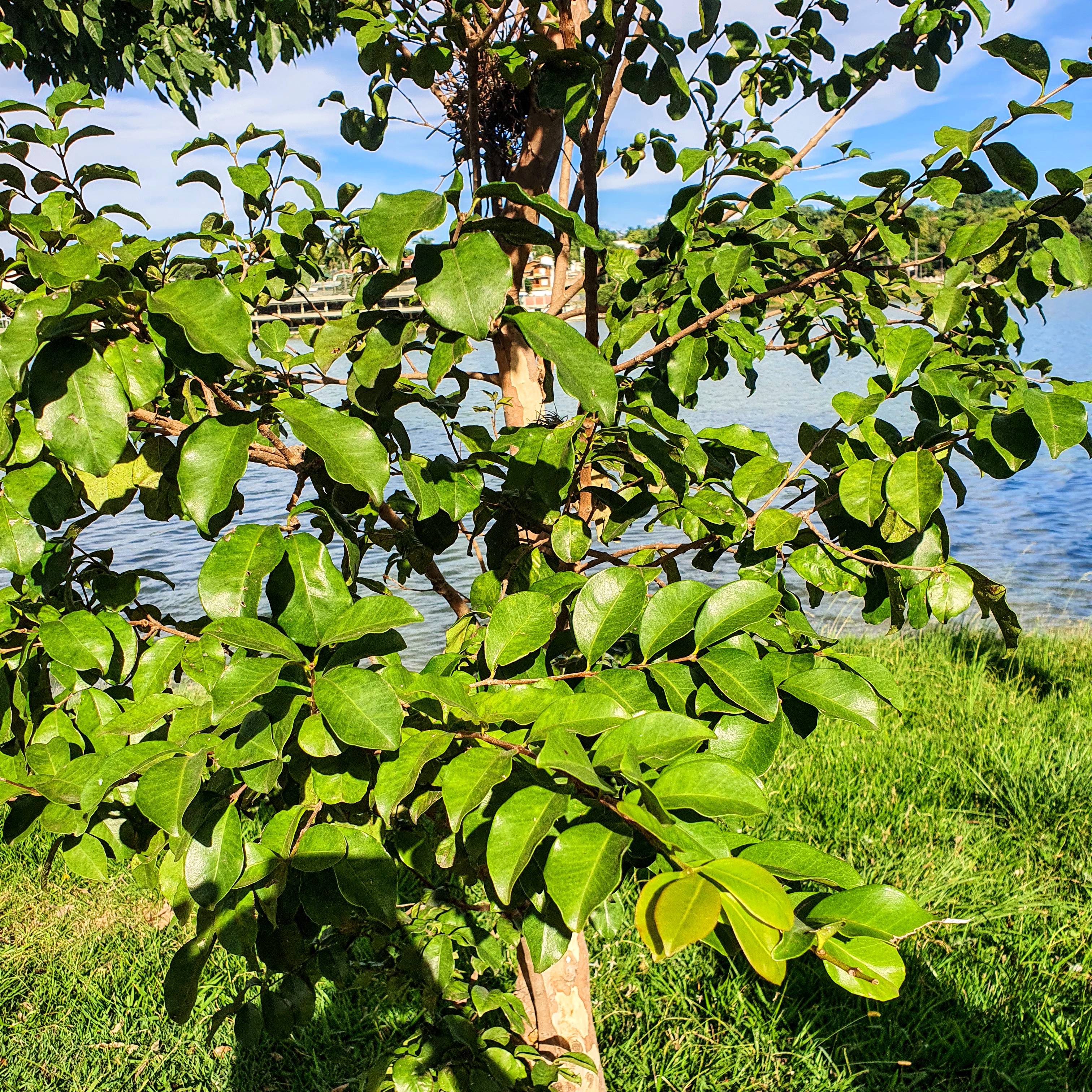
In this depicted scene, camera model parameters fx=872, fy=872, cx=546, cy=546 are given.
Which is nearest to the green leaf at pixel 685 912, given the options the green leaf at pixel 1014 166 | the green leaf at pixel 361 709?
the green leaf at pixel 361 709

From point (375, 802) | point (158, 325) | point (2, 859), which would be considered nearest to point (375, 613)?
point (375, 802)

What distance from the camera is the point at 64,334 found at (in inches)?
27.1

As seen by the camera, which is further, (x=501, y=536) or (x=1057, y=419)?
(x=501, y=536)

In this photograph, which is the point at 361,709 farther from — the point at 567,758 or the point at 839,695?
the point at 839,695

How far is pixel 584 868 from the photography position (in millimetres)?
575

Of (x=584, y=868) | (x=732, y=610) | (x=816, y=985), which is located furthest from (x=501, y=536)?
(x=816, y=985)

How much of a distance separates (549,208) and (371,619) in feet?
1.15

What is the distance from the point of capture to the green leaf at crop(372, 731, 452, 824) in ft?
2.16

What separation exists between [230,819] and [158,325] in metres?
0.41

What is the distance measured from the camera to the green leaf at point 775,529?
0.97 meters

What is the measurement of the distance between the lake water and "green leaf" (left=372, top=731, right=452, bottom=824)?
1.60 m

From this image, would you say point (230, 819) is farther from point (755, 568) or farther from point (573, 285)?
point (573, 285)

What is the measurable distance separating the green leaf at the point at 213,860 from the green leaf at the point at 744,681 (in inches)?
16.9

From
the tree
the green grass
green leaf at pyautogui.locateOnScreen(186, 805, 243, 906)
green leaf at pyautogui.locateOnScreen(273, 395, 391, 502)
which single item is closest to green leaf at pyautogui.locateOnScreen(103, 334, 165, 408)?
the tree
